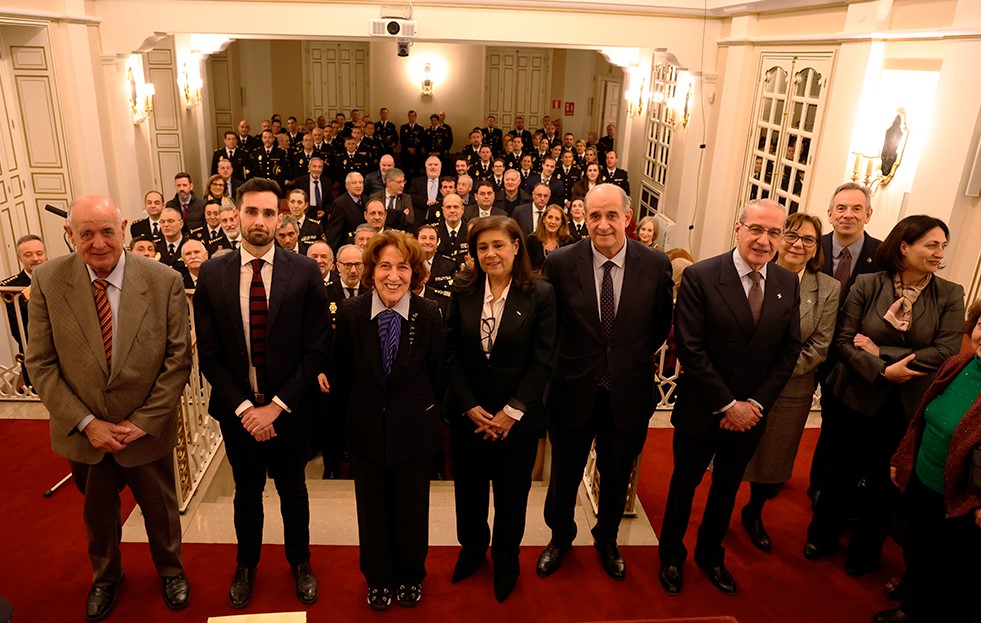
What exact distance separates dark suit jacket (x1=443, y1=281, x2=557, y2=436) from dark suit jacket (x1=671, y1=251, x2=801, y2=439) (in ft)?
1.84

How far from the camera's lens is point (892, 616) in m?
2.80

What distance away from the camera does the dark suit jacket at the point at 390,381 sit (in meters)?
2.51

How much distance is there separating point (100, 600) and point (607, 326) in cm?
232

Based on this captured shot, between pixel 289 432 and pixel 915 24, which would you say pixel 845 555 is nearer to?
pixel 289 432

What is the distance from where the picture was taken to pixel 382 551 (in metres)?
2.74

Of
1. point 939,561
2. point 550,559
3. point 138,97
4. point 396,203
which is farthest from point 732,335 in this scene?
point 138,97

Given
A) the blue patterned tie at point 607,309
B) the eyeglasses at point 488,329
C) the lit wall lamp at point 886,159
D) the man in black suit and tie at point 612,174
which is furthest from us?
the man in black suit and tie at point 612,174

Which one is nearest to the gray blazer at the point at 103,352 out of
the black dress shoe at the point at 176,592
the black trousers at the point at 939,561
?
the black dress shoe at the point at 176,592

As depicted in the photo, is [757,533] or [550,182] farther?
[550,182]

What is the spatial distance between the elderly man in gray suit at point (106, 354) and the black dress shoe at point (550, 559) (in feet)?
5.53

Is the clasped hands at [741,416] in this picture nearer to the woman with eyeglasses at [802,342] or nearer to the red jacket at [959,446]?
the woman with eyeglasses at [802,342]

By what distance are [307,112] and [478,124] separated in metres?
3.85

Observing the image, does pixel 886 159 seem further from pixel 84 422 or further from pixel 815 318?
pixel 84 422

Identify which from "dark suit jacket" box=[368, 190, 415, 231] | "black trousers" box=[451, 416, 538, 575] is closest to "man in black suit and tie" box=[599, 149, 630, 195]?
"dark suit jacket" box=[368, 190, 415, 231]
